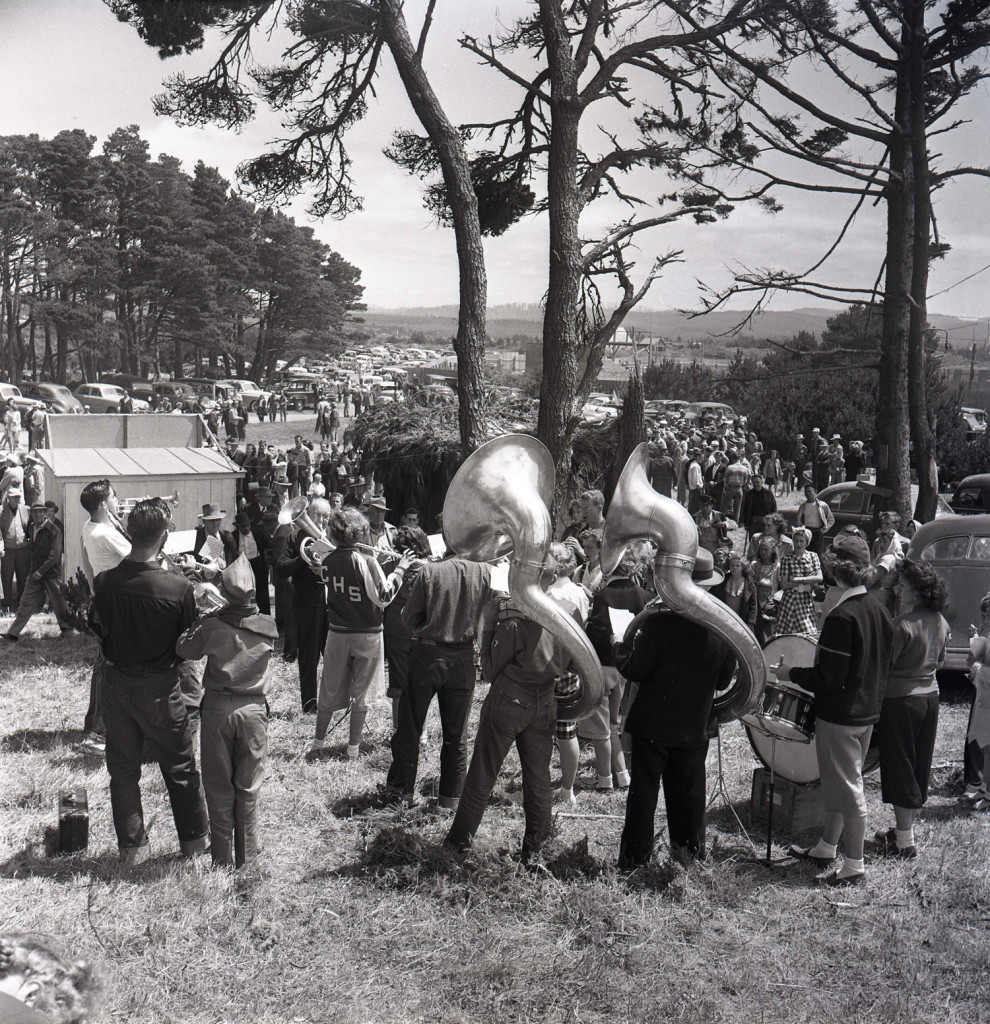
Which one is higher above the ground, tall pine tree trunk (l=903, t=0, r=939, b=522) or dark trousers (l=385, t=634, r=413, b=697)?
tall pine tree trunk (l=903, t=0, r=939, b=522)

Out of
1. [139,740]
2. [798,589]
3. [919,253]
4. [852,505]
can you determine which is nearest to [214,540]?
[139,740]

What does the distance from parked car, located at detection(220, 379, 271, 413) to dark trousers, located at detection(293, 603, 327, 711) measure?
3211cm

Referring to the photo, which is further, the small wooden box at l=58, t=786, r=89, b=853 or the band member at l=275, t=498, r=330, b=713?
the band member at l=275, t=498, r=330, b=713

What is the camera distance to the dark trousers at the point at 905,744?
4.68m

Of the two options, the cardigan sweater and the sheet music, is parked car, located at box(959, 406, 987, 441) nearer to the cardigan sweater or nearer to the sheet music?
the sheet music

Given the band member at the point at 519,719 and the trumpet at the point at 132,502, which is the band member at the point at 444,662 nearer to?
the band member at the point at 519,719

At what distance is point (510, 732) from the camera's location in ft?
14.7

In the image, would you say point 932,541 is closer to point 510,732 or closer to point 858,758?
point 858,758

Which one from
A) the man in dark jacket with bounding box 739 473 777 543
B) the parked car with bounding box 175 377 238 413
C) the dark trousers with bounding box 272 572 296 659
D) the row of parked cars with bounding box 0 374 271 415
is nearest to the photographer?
the dark trousers with bounding box 272 572 296 659

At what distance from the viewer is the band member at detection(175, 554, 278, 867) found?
167 inches

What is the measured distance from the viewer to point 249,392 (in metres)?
40.4

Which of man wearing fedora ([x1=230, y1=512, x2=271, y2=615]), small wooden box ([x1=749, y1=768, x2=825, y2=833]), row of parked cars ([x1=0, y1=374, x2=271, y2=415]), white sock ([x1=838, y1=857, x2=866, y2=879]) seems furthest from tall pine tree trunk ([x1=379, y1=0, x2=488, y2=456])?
row of parked cars ([x1=0, y1=374, x2=271, y2=415])

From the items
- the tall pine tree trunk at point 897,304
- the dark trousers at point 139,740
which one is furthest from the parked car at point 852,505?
the dark trousers at point 139,740

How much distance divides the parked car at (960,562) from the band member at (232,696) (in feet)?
19.9
